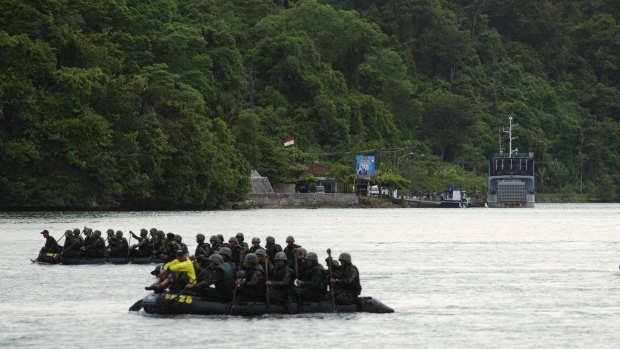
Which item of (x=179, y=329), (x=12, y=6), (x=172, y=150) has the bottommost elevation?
(x=179, y=329)

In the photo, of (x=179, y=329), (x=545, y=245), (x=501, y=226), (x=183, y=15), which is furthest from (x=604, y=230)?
(x=183, y=15)

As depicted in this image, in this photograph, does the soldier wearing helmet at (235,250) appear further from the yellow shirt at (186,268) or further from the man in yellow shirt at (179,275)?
the yellow shirt at (186,268)

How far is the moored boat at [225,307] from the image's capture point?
118 ft

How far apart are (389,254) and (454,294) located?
2205 centimetres

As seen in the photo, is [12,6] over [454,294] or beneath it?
over

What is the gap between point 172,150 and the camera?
124m

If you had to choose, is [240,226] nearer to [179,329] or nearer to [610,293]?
[610,293]

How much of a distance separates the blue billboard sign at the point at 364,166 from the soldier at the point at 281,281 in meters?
142

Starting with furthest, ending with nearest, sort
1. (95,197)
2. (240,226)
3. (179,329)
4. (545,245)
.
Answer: (95,197), (240,226), (545,245), (179,329)

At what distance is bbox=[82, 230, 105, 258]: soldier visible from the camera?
55062 mm

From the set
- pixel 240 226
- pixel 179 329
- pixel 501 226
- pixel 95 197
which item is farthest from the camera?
pixel 95 197

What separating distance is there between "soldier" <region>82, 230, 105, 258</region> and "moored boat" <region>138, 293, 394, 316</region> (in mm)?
18447

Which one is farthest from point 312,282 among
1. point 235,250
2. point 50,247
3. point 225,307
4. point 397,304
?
point 50,247

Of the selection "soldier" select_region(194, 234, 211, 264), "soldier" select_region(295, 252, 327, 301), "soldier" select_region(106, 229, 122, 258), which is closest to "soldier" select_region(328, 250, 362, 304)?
"soldier" select_region(295, 252, 327, 301)
